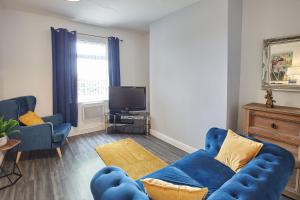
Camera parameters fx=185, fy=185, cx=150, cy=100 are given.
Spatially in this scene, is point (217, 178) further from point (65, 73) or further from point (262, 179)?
point (65, 73)

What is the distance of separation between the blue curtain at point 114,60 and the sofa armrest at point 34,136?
204 cm

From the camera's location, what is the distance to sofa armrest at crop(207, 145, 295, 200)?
43.6 inches

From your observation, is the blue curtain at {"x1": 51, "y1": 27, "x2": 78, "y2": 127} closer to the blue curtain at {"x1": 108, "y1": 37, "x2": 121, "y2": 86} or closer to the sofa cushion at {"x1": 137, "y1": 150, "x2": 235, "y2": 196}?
the blue curtain at {"x1": 108, "y1": 37, "x2": 121, "y2": 86}

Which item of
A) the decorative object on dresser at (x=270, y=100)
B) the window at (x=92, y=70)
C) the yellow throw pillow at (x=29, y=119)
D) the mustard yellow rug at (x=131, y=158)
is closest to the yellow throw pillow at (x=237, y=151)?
the decorative object on dresser at (x=270, y=100)

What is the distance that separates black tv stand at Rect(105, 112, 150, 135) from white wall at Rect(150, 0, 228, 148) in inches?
13.0

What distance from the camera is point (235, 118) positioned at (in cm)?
290

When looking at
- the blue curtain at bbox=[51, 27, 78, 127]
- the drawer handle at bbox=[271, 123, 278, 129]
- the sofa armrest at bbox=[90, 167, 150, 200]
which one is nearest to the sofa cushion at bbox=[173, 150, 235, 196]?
the sofa armrest at bbox=[90, 167, 150, 200]

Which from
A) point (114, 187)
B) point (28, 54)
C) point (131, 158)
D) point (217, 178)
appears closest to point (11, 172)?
point (131, 158)

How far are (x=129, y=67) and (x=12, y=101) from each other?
9.19 ft

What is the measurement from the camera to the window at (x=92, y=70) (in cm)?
435

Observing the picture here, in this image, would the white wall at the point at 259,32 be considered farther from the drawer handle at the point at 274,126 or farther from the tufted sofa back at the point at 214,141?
the tufted sofa back at the point at 214,141

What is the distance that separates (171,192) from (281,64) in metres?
2.33

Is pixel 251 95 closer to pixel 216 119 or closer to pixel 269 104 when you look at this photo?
pixel 269 104

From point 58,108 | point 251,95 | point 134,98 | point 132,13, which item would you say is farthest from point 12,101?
point 251,95
